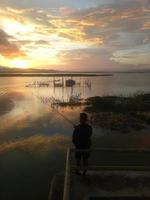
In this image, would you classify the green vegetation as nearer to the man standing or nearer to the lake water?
the lake water

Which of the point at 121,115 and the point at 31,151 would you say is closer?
the point at 31,151

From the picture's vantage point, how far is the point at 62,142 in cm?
2030

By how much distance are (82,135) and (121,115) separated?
804 inches

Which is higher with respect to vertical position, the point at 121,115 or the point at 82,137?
the point at 82,137

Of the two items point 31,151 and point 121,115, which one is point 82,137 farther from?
point 121,115

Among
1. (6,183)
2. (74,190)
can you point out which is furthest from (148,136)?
(74,190)

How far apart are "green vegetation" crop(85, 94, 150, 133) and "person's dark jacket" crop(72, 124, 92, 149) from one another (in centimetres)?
1407

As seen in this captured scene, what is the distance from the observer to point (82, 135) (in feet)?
31.9

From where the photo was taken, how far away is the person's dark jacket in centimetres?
961

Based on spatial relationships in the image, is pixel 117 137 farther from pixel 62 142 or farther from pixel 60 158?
pixel 60 158

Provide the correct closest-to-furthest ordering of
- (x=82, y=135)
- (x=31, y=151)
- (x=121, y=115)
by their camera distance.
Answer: (x=82, y=135)
(x=31, y=151)
(x=121, y=115)

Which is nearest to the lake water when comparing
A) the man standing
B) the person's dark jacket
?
the man standing

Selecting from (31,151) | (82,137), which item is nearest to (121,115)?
(31,151)

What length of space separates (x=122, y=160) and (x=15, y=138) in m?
8.62
